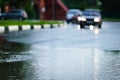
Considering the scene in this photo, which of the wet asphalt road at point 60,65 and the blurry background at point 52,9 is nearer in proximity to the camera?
the wet asphalt road at point 60,65

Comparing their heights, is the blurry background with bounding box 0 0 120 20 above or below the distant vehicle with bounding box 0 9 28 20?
below

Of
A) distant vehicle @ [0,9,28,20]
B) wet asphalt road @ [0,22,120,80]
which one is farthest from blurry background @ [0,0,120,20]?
wet asphalt road @ [0,22,120,80]

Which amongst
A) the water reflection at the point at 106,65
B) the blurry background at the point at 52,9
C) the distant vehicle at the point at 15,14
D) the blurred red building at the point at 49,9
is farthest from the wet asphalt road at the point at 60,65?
the blurred red building at the point at 49,9

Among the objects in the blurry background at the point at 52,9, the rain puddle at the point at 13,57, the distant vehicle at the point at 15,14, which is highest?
the rain puddle at the point at 13,57

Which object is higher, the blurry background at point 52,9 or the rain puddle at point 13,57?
the rain puddle at point 13,57

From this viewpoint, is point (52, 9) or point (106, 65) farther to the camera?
point (52, 9)

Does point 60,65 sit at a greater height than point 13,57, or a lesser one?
greater

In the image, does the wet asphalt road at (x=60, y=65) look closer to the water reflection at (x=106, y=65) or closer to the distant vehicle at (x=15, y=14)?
the water reflection at (x=106, y=65)

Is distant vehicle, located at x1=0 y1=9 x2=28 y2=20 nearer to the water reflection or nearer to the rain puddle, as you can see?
the water reflection

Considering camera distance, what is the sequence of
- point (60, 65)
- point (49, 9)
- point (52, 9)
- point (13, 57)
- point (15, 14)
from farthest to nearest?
1. point (49, 9)
2. point (52, 9)
3. point (15, 14)
4. point (13, 57)
5. point (60, 65)

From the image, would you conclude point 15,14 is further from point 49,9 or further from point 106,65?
point 106,65

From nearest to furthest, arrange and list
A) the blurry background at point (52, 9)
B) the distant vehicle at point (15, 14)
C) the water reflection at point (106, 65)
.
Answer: the water reflection at point (106, 65) → the distant vehicle at point (15, 14) → the blurry background at point (52, 9)

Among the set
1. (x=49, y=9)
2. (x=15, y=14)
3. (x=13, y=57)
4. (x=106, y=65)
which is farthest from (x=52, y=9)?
(x=106, y=65)

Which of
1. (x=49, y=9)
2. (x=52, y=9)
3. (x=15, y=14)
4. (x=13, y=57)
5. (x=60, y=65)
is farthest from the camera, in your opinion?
(x=49, y=9)
